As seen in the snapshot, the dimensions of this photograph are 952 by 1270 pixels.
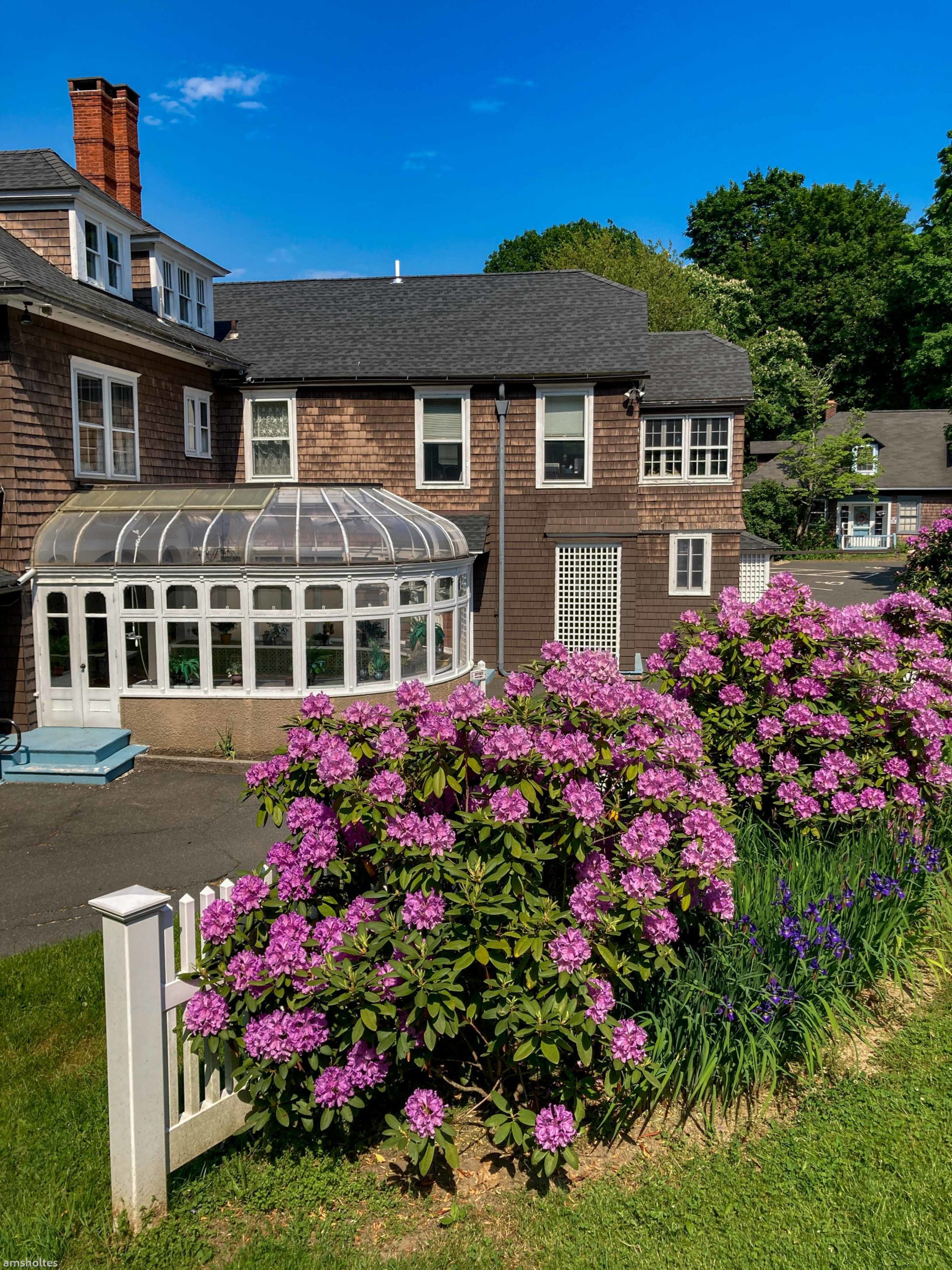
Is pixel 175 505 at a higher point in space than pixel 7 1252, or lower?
higher

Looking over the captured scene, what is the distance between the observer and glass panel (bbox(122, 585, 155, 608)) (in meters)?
12.6

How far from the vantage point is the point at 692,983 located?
4102mm

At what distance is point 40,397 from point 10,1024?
961cm

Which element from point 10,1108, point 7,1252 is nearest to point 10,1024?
point 10,1108

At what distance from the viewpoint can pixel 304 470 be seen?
18.6 m

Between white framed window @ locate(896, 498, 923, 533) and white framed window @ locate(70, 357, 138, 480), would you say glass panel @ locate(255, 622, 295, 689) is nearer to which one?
white framed window @ locate(70, 357, 138, 480)

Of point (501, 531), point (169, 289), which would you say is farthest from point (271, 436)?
point (501, 531)

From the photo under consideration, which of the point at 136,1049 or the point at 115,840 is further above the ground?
the point at 136,1049

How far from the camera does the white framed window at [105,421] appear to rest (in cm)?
1320

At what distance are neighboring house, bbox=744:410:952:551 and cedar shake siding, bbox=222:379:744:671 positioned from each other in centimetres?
2567

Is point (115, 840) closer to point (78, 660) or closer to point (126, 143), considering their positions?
point (78, 660)

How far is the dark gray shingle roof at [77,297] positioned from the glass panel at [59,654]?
13.9 feet

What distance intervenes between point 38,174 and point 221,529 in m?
7.15

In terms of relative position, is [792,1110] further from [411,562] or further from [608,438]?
[608,438]
